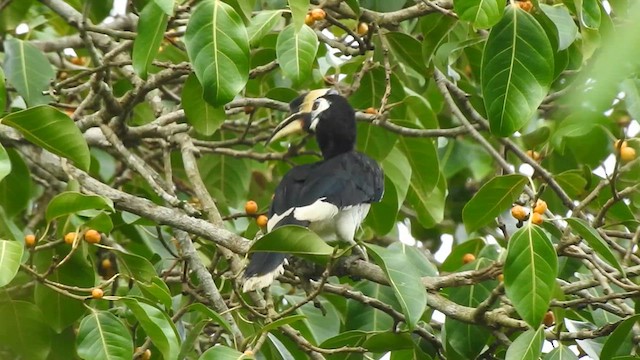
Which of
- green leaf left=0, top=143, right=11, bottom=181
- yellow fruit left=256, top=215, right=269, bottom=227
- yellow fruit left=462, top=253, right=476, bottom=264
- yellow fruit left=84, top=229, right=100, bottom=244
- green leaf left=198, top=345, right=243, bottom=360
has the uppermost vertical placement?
green leaf left=0, top=143, right=11, bottom=181

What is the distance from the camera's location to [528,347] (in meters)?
1.98

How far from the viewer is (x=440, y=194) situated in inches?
134

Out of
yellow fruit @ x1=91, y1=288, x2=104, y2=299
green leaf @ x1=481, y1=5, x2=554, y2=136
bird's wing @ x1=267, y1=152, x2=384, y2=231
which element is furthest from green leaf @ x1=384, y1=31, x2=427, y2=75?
yellow fruit @ x1=91, y1=288, x2=104, y2=299

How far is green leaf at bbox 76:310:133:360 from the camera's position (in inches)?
83.7

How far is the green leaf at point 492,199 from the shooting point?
2336 mm

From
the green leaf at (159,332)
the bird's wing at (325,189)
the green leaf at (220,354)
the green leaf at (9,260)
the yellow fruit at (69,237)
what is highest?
the green leaf at (9,260)

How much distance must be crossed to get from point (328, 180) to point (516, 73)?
3.76 feet

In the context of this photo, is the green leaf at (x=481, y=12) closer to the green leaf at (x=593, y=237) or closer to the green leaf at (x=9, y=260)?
the green leaf at (x=593, y=237)

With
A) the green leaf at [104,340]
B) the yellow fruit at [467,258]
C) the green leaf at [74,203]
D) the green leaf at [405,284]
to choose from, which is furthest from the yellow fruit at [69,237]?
the yellow fruit at [467,258]

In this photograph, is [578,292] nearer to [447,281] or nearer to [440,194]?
[447,281]

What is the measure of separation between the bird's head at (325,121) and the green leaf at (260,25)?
2.34ft

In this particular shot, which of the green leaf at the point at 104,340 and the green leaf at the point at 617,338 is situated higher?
the green leaf at the point at 617,338

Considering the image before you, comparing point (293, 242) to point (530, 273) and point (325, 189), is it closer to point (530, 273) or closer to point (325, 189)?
point (530, 273)

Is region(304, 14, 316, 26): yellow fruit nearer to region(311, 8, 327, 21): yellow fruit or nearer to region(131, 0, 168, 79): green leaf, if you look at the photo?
region(311, 8, 327, 21): yellow fruit
